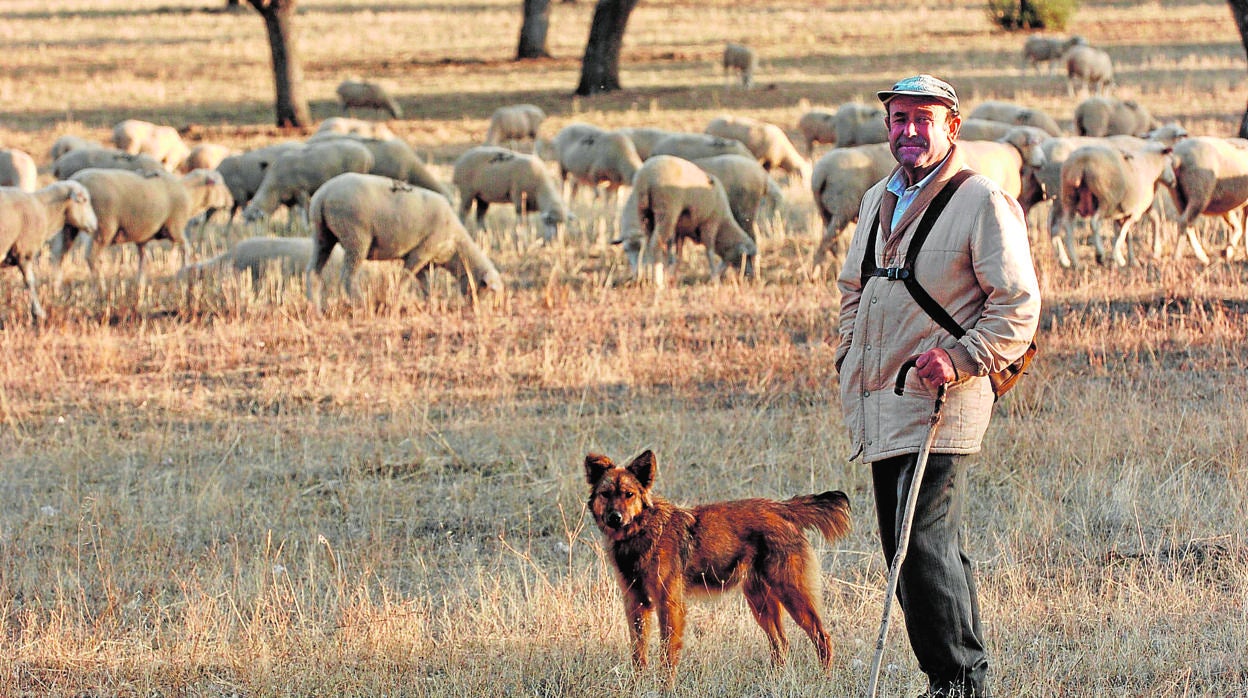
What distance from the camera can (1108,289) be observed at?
13.1m

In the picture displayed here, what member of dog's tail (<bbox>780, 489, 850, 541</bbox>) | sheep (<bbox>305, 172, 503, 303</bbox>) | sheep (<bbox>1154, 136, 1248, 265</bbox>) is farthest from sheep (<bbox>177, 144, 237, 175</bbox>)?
dog's tail (<bbox>780, 489, 850, 541</bbox>)

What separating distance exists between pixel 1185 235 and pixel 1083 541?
9220mm

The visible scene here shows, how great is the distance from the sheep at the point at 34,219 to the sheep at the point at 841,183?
757 cm

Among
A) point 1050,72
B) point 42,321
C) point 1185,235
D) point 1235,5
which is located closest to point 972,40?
point 1050,72

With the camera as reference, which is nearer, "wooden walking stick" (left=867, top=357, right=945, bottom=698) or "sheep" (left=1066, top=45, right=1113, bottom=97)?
"wooden walking stick" (left=867, top=357, right=945, bottom=698)

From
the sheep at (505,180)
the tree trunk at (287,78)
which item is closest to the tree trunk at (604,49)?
the tree trunk at (287,78)

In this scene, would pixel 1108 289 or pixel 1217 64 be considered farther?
pixel 1217 64

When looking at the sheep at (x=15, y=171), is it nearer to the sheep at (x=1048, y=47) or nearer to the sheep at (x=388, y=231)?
the sheep at (x=388, y=231)

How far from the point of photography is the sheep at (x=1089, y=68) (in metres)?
31.5

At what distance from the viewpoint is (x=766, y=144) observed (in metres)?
21.9

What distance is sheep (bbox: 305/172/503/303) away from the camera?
44.3ft

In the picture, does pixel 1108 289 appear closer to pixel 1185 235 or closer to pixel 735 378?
pixel 1185 235

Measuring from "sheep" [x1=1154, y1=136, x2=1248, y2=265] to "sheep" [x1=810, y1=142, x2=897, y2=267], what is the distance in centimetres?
289

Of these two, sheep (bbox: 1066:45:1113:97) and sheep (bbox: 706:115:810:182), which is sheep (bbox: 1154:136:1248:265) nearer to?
sheep (bbox: 706:115:810:182)
